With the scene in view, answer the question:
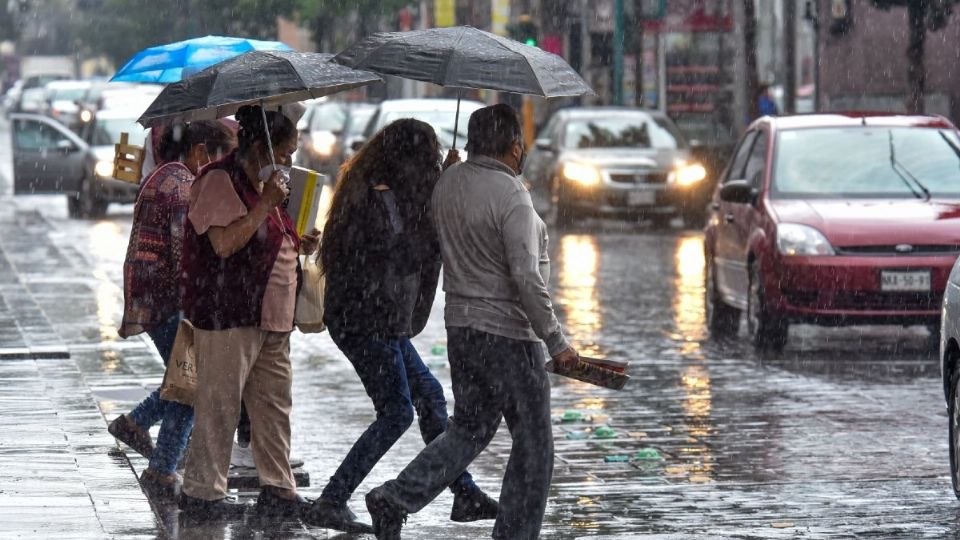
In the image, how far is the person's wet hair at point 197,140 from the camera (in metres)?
8.87

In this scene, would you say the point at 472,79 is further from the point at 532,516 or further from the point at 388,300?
the point at 532,516

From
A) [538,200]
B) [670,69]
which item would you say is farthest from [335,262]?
[670,69]

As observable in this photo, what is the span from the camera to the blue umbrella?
380 inches

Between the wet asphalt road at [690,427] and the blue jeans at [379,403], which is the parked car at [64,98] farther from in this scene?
the blue jeans at [379,403]

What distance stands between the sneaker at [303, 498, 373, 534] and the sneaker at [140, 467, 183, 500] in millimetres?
848

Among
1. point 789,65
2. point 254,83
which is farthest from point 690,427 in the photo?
point 789,65

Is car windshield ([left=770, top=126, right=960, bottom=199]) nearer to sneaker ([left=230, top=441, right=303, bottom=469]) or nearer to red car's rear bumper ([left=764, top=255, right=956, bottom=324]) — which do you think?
red car's rear bumper ([left=764, top=255, right=956, bottom=324])

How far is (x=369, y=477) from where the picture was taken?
9.54 metres

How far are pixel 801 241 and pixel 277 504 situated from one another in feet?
21.1

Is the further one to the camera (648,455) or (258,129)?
(648,455)

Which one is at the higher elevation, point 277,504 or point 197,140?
point 197,140

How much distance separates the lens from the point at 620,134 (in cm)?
2789

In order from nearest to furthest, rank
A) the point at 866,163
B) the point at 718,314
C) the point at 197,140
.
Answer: the point at 197,140, the point at 866,163, the point at 718,314

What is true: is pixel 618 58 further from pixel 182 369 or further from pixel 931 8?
pixel 182 369
